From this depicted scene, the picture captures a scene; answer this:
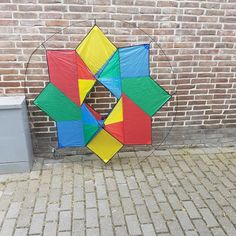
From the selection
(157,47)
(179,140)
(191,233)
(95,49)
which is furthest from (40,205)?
(157,47)

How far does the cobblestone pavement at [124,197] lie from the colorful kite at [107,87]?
13.9 inches

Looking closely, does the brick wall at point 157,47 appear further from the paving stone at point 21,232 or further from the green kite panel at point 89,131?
the paving stone at point 21,232

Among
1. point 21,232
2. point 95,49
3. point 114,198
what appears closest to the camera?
point 21,232

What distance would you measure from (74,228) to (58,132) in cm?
118


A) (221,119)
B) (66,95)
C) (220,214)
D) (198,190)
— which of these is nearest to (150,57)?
(66,95)

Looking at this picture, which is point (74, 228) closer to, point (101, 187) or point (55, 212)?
point (55, 212)

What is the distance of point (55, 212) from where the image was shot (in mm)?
2650

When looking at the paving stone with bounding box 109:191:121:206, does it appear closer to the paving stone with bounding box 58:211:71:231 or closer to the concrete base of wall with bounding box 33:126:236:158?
the paving stone with bounding box 58:211:71:231

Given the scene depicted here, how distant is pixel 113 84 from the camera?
3.17 meters

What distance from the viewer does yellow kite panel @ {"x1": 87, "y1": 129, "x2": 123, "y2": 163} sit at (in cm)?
334

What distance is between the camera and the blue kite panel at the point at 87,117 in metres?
3.21

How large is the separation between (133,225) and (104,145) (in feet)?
3.66

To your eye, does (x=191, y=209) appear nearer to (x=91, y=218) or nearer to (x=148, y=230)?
(x=148, y=230)

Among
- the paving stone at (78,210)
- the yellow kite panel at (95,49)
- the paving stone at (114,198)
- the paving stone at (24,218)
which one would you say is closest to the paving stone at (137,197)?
the paving stone at (114,198)
